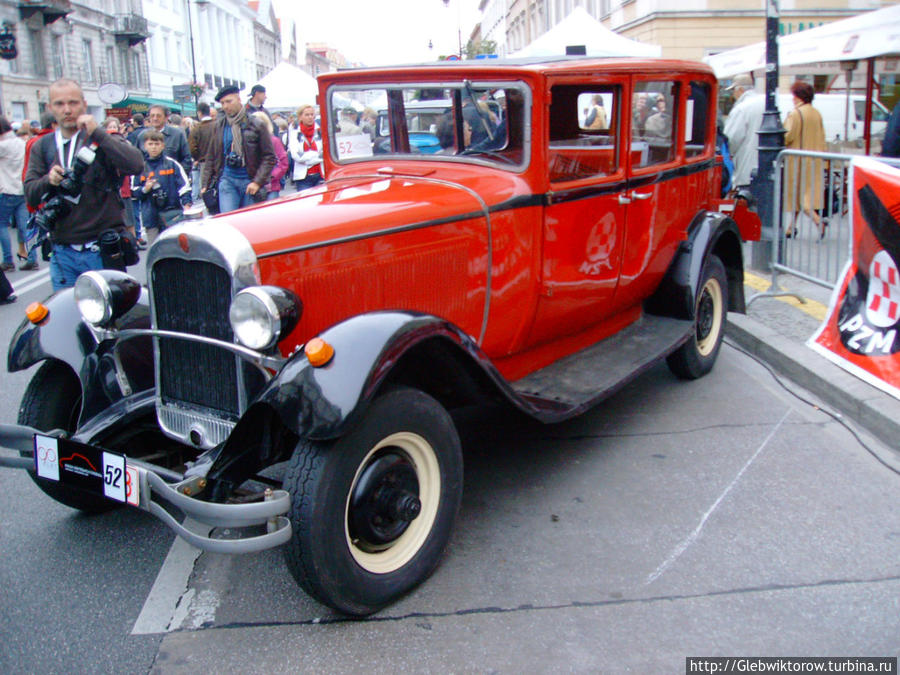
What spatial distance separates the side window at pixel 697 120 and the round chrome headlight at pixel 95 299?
3337 mm

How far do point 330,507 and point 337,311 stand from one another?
0.79 m

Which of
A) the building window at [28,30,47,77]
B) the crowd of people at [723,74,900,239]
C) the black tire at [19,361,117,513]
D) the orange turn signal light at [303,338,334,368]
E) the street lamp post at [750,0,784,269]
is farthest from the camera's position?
the building window at [28,30,47,77]

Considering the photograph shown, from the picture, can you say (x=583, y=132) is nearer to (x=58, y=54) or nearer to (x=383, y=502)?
(x=383, y=502)

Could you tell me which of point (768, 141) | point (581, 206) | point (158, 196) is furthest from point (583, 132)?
point (158, 196)

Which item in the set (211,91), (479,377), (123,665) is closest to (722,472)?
(479,377)

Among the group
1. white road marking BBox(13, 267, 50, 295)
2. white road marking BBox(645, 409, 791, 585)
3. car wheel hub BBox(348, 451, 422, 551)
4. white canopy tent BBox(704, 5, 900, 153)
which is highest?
white canopy tent BBox(704, 5, 900, 153)

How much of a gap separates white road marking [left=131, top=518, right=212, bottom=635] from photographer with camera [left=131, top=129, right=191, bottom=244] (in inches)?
217

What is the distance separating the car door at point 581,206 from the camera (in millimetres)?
3691

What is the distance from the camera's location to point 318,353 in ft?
7.97

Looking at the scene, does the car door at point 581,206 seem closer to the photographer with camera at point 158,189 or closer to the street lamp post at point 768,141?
the street lamp post at point 768,141

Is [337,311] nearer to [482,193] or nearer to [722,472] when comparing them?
[482,193]

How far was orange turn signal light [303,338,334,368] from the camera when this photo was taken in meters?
2.43

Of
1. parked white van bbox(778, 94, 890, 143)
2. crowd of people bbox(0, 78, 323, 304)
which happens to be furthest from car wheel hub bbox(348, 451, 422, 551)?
parked white van bbox(778, 94, 890, 143)

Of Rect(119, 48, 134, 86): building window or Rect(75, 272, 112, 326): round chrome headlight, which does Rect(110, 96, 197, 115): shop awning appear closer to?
Rect(119, 48, 134, 86): building window
